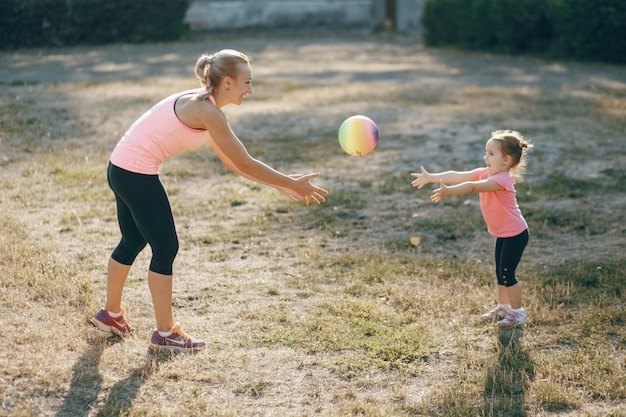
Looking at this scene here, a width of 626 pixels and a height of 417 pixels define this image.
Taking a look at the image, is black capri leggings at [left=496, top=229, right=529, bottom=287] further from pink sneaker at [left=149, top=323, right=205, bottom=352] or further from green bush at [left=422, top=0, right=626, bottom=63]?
green bush at [left=422, top=0, right=626, bottom=63]

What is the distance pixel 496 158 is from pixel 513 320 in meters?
0.97

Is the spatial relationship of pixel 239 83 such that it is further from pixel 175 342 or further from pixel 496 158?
pixel 496 158

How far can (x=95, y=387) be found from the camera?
3852 millimetres

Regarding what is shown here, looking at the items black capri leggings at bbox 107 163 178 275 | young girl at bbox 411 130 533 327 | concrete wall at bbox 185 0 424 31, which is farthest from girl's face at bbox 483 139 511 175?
concrete wall at bbox 185 0 424 31

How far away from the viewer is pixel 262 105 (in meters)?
12.5

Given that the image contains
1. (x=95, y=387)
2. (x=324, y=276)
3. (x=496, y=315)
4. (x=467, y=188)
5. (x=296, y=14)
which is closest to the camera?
(x=95, y=387)

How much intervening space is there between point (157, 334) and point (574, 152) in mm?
6425

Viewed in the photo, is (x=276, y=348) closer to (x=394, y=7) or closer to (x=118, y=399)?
(x=118, y=399)

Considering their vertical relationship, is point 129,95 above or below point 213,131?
below

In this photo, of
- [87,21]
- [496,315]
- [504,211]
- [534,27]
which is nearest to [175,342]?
[496,315]

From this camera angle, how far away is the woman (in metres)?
4.14

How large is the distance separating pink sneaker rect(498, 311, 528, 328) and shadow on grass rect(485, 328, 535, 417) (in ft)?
0.36


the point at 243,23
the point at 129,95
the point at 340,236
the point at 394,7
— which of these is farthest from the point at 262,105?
the point at 394,7

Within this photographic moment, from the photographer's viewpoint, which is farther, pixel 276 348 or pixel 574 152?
pixel 574 152
